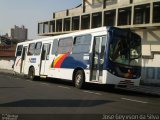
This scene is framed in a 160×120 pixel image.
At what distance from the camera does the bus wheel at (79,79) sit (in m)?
20.4

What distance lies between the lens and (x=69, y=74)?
2206 cm

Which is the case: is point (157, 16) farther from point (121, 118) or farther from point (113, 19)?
point (121, 118)

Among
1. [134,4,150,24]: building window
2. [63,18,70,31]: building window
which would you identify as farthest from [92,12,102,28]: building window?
[63,18,70,31]: building window

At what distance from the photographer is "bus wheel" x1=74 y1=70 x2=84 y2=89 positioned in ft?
67.0

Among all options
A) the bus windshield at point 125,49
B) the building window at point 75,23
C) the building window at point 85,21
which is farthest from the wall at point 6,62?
the bus windshield at point 125,49

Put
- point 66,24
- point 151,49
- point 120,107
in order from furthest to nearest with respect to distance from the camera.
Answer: point 66,24
point 151,49
point 120,107

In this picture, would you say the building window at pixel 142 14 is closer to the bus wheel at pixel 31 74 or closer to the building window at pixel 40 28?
the bus wheel at pixel 31 74

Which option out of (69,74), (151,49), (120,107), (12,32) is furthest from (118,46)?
(12,32)

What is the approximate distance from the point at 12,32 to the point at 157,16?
133 metres

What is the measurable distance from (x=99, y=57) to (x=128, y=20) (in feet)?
72.8

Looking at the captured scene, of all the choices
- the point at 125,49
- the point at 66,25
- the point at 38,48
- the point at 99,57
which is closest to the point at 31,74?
the point at 38,48

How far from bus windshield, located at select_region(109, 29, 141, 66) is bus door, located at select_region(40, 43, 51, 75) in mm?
7807

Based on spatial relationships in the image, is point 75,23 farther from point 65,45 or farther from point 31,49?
point 65,45

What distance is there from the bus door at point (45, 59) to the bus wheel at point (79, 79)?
4.84 meters
